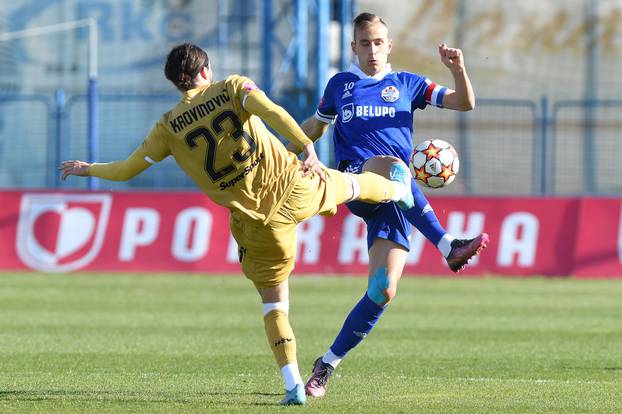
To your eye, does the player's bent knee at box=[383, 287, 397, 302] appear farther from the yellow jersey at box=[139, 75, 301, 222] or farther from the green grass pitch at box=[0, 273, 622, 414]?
the yellow jersey at box=[139, 75, 301, 222]

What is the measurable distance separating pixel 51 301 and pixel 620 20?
1693 cm

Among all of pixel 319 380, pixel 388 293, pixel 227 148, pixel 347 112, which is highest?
pixel 347 112

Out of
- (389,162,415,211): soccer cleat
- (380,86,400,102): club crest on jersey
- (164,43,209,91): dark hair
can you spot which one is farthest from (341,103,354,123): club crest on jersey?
(164,43,209,91): dark hair

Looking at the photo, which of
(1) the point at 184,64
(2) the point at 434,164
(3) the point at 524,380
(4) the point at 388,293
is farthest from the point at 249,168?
(3) the point at 524,380

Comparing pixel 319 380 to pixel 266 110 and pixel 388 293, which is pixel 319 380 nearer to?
pixel 388 293

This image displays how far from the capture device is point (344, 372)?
33.4ft

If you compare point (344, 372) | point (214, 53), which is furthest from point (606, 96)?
point (344, 372)

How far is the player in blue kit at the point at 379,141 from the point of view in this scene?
8.95m

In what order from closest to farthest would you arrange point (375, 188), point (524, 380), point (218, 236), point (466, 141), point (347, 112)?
point (375, 188) → point (347, 112) → point (524, 380) → point (218, 236) → point (466, 141)

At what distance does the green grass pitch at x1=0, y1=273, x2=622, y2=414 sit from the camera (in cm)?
849

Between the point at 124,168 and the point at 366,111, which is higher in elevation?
the point at 366,111

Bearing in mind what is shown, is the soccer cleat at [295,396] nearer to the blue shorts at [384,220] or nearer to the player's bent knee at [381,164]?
the blue shorts at [384,220]

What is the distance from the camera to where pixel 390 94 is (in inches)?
360

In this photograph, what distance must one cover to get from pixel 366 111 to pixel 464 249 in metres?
1.22
